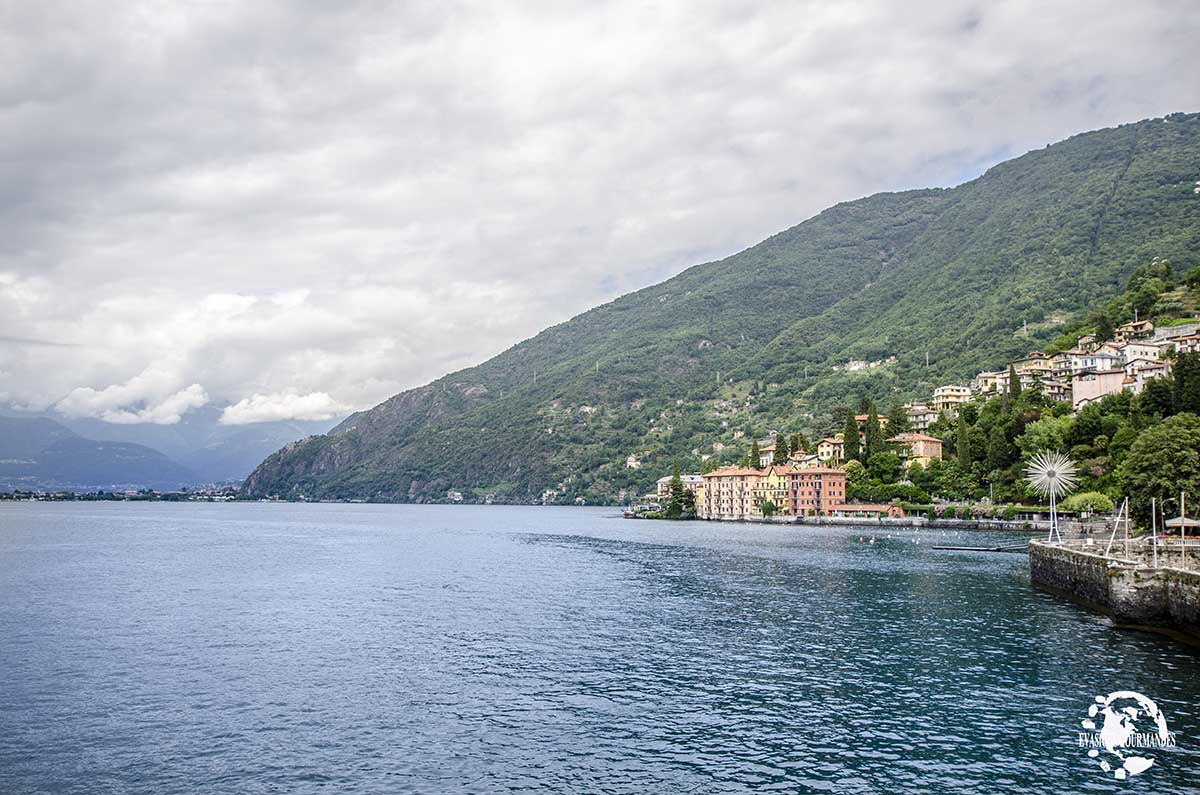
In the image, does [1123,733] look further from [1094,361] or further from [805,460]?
[805,460]

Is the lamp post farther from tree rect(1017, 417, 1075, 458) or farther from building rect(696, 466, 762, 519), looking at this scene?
building rect(696, 466, 762, 519)

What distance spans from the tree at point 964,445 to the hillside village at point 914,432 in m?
0.34

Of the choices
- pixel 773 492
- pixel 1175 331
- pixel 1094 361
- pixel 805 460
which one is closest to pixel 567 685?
pixel 1175 331

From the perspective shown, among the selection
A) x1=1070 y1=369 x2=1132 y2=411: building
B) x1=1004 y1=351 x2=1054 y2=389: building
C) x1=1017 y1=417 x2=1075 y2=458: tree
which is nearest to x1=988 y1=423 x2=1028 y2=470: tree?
x1=1017 y1=417 x2=1075 y2=458: tree

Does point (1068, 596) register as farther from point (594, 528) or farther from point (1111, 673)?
point (594, 528)

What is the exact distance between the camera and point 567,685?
33.1m

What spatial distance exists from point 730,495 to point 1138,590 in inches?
5879

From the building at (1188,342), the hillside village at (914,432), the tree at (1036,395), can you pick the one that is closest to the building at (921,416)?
the hillside village at (914,432)

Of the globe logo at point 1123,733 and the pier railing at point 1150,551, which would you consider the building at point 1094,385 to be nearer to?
the pier railing at point 1150,551

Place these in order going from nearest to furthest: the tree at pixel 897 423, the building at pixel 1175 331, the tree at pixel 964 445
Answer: the building at pixel 1175 331
the tree at pixel 964 445
the tree at pixel 897 423

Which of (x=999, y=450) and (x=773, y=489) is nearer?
(x=999, y=450)

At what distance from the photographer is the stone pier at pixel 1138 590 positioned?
39.8m

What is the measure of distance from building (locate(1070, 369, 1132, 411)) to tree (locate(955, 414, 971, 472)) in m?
16.8

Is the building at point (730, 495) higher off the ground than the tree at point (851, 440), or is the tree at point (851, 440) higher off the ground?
the tree at point (851, 440)
